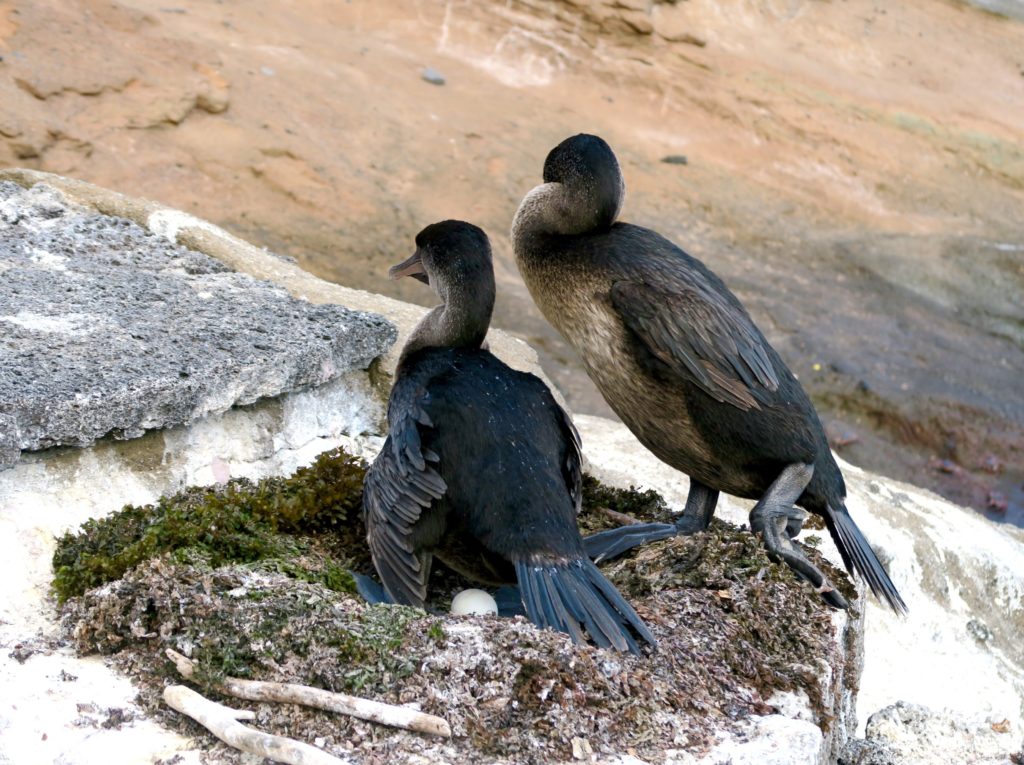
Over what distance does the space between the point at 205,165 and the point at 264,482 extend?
688cm

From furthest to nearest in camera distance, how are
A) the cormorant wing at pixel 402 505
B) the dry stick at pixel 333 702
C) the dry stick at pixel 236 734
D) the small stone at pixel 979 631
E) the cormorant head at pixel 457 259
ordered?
the small stone at pixel 979 631
the cormorant head at pixel 457 259
the cormorant wing at pixel 402 505
the dry stick at pixel 333 702
the dry stick at pixel 236 734

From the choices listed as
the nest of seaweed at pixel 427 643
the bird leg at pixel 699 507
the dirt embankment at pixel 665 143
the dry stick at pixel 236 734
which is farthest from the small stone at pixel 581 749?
the dirt embankment at pixel 665 143

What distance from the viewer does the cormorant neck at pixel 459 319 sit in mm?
4691

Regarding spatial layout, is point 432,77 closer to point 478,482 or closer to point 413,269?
point 413,269

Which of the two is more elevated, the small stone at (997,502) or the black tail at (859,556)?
the black tail at (859,556)

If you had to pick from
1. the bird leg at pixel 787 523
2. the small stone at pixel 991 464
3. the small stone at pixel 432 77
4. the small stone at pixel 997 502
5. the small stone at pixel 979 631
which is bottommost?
the small stone at pixel 997 502

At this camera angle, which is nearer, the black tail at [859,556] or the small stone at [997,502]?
the black tail at [859,556]

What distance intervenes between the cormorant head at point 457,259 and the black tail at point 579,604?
1.13 metres

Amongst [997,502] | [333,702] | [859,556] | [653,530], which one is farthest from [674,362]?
[997,502]

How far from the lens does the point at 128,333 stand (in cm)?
499

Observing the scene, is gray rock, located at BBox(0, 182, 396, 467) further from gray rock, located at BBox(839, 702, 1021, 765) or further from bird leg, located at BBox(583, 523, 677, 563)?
gray rock, located at BBox(839, 702, 1021, 765)

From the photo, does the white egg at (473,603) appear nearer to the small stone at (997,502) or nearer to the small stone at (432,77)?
the small stone at (997,502)

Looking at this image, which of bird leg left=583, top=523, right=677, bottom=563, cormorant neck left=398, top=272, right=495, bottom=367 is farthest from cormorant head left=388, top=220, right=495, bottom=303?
bird leg left=583, top=523, right=677, bottom=563

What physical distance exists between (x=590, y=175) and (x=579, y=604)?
68.7 inches
